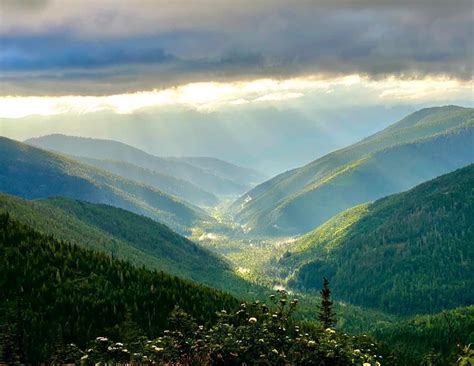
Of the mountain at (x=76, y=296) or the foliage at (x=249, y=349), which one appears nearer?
the foliage at (x=249, y=349)

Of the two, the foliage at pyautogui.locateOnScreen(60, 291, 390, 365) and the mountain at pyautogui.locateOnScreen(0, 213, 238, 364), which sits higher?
the foliage at pyautogui.locateOnScreen(60, 291, 390, 365)

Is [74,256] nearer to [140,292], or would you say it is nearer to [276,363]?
[140,292]

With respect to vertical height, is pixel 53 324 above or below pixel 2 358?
below

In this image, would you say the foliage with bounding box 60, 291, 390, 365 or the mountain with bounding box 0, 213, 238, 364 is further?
the mountain with bounding box 0, 213, 238, 364

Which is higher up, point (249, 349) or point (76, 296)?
point (249, 349)

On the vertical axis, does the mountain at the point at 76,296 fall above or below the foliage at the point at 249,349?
below

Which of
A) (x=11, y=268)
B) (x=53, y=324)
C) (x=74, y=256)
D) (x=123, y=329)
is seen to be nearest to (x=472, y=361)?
(x=123, y=329)

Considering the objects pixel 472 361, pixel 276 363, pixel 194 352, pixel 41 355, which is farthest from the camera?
pixel 41 355

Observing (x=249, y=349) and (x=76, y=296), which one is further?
(x=76, y=296)
